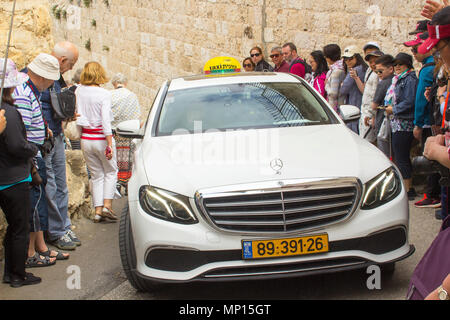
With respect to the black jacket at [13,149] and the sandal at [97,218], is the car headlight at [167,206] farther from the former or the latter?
the sandal at [97,218]

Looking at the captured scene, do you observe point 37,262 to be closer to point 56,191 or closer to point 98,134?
point 56,191

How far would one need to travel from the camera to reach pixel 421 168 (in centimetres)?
Answer: 741

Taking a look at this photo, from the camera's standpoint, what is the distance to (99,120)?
7.14 metres

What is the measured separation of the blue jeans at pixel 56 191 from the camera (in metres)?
5.85

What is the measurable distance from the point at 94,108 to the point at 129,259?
2795mm

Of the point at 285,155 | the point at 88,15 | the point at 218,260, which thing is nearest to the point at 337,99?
the point at 285,155

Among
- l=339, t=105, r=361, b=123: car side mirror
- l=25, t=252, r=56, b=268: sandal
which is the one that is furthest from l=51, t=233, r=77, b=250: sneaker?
l=339, t=105, r=361, b=123: car side mirror

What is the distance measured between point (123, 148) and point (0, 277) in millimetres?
3983

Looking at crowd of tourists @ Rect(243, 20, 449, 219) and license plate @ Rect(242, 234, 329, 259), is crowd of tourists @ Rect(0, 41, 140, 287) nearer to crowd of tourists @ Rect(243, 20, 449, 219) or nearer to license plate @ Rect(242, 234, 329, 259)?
license plate @ Rect(242, 234, 329, 259)

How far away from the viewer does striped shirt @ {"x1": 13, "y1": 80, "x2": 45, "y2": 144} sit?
5.09 m

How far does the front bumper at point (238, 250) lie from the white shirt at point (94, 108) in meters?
2.97

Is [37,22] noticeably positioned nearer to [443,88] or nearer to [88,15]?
[443,88]

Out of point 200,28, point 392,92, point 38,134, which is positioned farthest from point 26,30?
point 200,28
